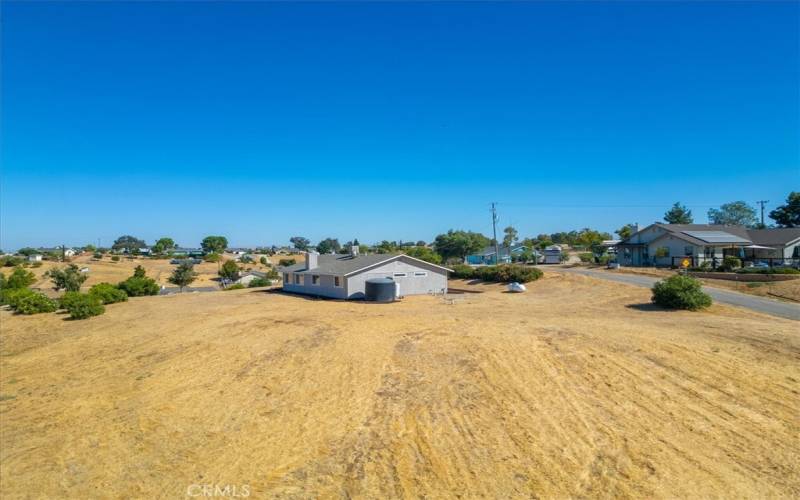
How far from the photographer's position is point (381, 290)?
29141 mm

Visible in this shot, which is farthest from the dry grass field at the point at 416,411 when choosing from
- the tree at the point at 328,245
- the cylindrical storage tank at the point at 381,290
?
the tree at the point at 328,245

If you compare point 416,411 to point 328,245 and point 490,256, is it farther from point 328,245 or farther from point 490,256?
point 328,245

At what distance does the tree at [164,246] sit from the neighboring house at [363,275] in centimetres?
12379

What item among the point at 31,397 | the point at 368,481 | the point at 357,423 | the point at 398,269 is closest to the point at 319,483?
the point at 368,481

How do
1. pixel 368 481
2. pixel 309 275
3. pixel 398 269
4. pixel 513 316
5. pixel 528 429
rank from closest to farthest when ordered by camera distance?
pixel 368 481
pixel 528 429
pixel 513 316
pixel 398 269
pixel 309 275

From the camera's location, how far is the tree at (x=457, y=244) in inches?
2891

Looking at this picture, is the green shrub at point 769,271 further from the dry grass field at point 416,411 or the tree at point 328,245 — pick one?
the tree at point 328,245

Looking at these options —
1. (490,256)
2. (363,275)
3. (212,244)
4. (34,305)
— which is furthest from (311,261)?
(212,244)

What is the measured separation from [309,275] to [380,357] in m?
21.6

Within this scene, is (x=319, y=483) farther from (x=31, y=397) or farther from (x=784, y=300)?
(x=784, y=300)

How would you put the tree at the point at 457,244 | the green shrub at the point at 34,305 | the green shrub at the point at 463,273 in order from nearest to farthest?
the green shrub at the point at 34,305, the green shrub at the point at 463,273, the tree at the point at 457,244

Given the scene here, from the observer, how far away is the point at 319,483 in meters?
7.32

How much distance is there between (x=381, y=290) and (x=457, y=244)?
45854 millimetres

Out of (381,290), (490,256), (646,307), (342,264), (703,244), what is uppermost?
(703,244)
